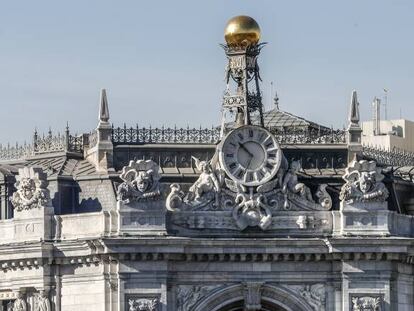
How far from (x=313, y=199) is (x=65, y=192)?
954 cm

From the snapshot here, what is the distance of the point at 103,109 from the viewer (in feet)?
350

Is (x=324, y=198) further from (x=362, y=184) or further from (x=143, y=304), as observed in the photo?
(x=143, y=304)

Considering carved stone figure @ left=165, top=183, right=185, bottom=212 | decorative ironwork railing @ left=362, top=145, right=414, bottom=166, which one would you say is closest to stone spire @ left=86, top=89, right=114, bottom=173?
carved stone figure @ left=165, top=183, right=185, bottom=212

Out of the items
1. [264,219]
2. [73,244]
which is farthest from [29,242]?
[264,219]

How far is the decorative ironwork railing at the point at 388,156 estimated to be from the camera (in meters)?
115

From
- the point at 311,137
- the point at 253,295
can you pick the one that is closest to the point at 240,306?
the point at 253,295

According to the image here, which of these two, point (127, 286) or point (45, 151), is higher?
point (45, 151)

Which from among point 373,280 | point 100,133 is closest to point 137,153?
point 100,133

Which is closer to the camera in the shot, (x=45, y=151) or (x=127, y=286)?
(x=127, y=286)

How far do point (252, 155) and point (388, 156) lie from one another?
1482 centimetres

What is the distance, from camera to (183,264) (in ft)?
342

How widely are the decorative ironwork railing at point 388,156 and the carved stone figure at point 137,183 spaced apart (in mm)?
12094

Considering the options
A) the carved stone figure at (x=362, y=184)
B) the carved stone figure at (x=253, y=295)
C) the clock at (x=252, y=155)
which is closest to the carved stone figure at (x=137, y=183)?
the clock at (x=252, y=155)

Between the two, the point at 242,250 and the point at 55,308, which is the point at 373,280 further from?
the point at 55,308
